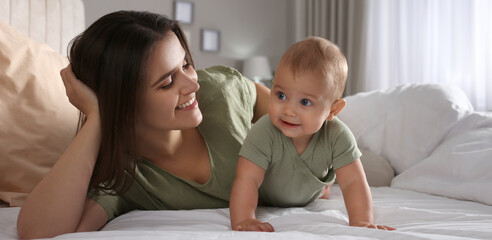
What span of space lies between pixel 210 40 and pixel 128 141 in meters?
3.87

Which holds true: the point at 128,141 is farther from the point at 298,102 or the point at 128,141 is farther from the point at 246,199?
the point at 298,102

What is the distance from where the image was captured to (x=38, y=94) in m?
1.44

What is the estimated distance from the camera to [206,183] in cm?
134

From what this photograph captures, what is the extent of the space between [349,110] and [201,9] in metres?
3.19

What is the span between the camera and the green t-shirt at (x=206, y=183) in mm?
1346

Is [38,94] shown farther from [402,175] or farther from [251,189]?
[402,175]

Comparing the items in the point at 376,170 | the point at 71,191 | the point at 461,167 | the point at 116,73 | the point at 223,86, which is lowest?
the point at 376,170

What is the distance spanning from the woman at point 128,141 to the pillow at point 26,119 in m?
0.14

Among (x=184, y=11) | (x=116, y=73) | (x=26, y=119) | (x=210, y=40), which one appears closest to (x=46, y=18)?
(x=26, y=119)

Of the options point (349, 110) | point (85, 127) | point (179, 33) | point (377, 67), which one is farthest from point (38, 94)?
point (377, 67)

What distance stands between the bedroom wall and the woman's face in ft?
11.1

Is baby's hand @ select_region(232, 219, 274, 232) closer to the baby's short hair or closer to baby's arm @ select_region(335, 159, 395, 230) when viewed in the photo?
baby's arm @ select_region(335, 159, 395, 230)

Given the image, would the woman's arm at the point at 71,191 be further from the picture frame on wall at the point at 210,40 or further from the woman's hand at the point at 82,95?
the picture frame on wall at the point at 210,40

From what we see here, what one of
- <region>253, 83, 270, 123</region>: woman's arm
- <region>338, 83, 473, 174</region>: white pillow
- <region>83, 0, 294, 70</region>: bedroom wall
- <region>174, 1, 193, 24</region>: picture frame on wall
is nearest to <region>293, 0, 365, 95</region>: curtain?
<region>83, 0, 294, 70</region>: bedroom wall
